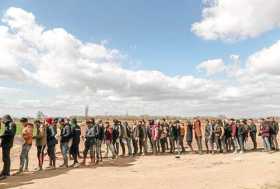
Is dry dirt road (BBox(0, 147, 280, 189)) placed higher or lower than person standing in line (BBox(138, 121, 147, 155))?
lower

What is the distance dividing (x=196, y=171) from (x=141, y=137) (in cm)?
700

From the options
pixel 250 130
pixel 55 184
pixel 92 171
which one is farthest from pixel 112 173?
pixel 250 130

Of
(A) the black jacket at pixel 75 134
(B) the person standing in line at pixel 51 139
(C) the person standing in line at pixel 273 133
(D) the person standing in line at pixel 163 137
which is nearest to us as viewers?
(B) the person standing in line at pixel 51 139

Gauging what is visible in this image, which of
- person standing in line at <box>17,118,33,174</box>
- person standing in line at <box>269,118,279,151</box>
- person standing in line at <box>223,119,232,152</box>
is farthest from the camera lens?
person standing in line at <box>223,119,232,152</box>

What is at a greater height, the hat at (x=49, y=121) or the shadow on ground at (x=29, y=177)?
the hat at (x=49, y=121)

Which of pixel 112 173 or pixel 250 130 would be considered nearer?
pixel 112 173

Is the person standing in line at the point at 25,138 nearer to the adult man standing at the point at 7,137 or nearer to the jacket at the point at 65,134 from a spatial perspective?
the adult man standing at the point at 7,137

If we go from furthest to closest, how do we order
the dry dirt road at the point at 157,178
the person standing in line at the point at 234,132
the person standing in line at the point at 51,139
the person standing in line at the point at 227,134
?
the person standing in line at the point at 227,134 < the person standing in line at the point at 234,132 < the person standing in line at the point at 51,139 < the dry dirt road at the point at 157,178

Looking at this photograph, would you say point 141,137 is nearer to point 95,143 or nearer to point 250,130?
point 95,143

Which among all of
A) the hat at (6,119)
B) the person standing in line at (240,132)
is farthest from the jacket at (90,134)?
the person standing in line at (240,132)

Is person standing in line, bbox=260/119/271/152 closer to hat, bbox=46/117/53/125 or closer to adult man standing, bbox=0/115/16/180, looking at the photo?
hat, bbox=46/117/53/125

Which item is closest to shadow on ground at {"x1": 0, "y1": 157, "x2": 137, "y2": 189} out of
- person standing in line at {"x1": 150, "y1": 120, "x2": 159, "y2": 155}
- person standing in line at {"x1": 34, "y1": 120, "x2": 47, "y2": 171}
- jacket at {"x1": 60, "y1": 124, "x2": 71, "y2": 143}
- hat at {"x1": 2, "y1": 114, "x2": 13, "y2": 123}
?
person standing in line at {"x1": 34, "y1": 120, "x2": 47, "y2": 171}

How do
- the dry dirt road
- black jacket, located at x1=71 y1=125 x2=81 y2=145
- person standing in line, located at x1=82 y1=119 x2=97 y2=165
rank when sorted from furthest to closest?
person standing in line, located at x1=82 y1=119 x2=97 y2=165
black jacket, located at x1=71 y1=125 x2=81 y2=145
the dry dirt road

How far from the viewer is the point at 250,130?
20.3 m
